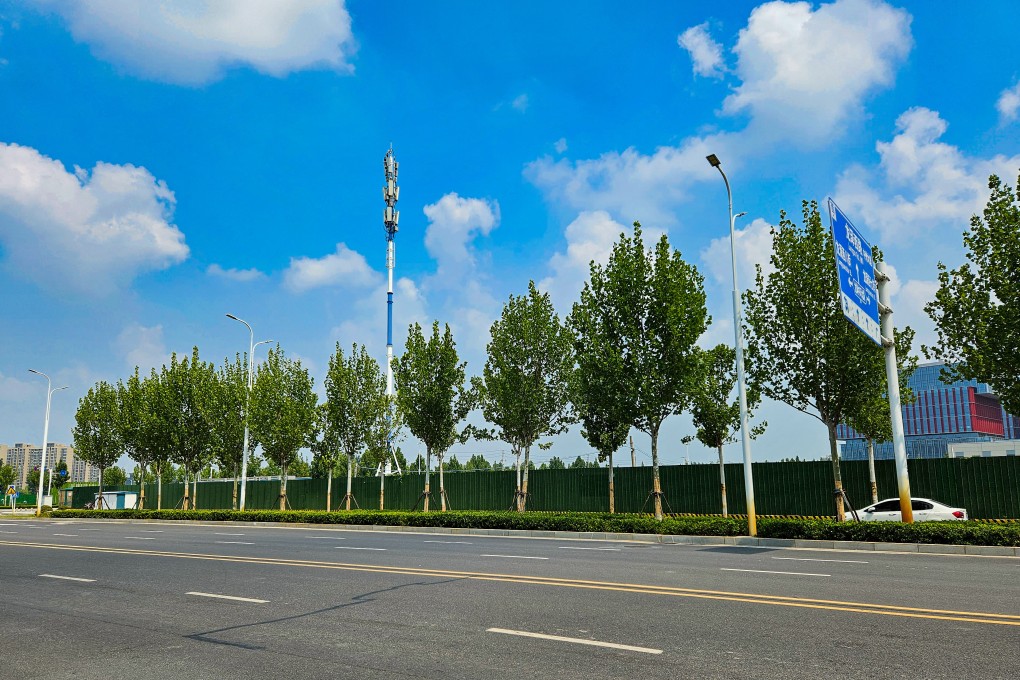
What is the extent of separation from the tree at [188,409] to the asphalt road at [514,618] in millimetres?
32605

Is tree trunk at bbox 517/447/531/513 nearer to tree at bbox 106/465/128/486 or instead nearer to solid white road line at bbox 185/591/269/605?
solid white road line at bbox 185/591/269/605

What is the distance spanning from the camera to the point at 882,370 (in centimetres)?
2395

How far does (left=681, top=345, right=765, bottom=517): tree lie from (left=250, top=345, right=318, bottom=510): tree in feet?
65.5

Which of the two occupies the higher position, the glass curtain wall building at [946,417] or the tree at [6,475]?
the glass curtain wall building at [946,417]

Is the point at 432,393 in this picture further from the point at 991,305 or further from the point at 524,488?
the point at 991,305

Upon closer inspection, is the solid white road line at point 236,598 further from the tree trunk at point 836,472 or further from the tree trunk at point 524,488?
the tree trunk at point 524,488

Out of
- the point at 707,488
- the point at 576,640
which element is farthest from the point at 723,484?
the point at 576,640

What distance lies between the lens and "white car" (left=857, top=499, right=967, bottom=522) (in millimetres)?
22547

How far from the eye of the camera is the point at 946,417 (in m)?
119

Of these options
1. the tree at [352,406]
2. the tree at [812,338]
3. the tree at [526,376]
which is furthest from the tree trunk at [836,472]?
the tree at [352,406]

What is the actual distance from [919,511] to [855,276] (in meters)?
8.66

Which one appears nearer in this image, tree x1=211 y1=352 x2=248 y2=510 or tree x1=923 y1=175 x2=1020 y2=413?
tree x1=923 y1=175 x2=1020 y2=413

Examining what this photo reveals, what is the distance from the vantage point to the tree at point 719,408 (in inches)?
1172

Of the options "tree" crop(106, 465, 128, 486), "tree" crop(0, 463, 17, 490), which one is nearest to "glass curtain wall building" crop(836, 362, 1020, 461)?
"tree" crop(106, 465, 128, 486)
